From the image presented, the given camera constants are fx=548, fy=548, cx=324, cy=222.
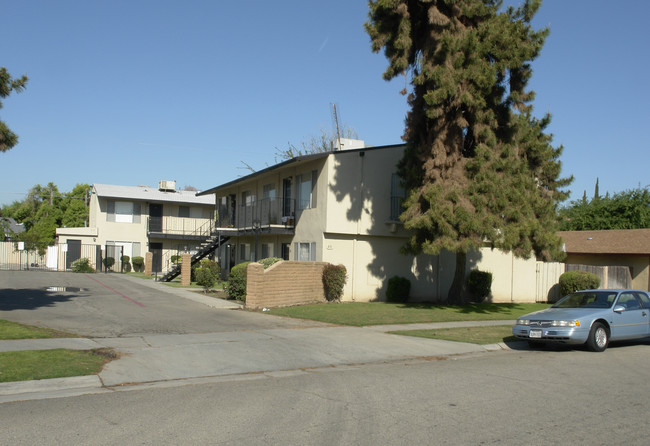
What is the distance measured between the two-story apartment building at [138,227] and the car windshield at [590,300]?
32.4m

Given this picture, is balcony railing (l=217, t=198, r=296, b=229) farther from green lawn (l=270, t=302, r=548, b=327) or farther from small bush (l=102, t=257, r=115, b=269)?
small bush (l=102, t=257, r=115, b=269)

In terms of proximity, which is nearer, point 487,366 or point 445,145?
point 487,366

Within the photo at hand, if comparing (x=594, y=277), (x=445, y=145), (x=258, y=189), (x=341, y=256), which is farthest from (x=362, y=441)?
(x=258, y=189)

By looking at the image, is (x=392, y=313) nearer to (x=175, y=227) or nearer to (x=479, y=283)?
(x=479, y=283)

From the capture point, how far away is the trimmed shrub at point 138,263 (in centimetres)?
4291

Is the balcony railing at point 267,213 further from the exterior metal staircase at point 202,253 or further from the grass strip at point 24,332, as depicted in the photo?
the grass strip at point 24,332

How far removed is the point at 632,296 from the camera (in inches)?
544

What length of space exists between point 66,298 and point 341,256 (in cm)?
1058

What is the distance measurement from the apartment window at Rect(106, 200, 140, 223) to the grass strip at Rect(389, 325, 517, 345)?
34413 millimetres

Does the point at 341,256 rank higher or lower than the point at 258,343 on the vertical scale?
higher

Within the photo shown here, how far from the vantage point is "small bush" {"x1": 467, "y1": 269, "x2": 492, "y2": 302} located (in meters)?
24.8

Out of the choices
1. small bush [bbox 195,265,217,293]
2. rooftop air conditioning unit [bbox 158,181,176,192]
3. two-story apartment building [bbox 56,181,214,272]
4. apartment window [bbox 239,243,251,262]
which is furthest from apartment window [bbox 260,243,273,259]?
rooftop air conditioning unit [bbox 158,181,176,192]

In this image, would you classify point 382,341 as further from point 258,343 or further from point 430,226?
point 430,226

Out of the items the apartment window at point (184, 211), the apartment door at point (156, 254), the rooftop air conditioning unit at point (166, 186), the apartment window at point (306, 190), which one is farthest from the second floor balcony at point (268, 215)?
the rooftop air conditioning unit at point (166, 186)
